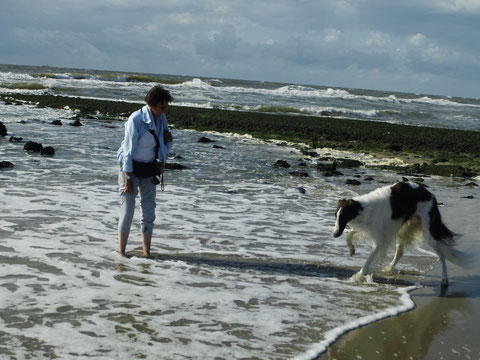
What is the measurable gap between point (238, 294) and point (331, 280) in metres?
1.41

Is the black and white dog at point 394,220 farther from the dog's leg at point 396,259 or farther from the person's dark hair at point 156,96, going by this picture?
the person's dark hair at point 156,96

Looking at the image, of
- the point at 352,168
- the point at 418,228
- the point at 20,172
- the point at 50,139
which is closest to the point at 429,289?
the point at 418,228

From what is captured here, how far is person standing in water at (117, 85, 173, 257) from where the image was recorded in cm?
712

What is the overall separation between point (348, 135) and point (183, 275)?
70.3ft

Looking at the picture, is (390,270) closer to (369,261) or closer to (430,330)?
(369,261)

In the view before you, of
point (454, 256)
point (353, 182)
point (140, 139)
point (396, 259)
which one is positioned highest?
point (140, 139)

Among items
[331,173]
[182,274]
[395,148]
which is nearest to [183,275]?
[182,274]

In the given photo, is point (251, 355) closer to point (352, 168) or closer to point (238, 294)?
point (238, 294)

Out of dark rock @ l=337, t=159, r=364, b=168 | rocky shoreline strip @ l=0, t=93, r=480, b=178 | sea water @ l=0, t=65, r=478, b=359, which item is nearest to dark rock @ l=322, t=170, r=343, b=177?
dark rock @ l=337, t=159, r=364, b=168

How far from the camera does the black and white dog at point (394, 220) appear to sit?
7.34 m

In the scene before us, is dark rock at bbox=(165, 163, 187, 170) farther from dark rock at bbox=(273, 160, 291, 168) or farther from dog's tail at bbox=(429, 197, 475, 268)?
dog's tail at bbox=(429, 197, 475, 268)

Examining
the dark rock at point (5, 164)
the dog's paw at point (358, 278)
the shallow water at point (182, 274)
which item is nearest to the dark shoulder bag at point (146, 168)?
Result: the shallow water at point (182, 274)

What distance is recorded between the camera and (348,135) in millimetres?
27344

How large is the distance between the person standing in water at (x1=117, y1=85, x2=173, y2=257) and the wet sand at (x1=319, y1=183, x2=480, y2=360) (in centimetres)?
323
